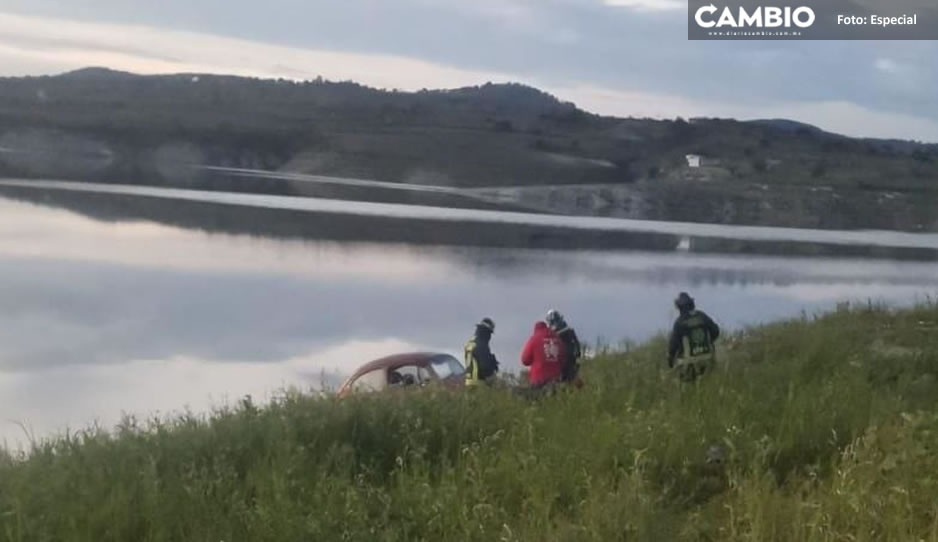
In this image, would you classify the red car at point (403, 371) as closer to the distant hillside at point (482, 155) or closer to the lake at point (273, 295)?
the lake at point (273, 295)

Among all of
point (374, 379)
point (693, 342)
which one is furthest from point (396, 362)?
point (693, 342)

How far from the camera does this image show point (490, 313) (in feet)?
84.1

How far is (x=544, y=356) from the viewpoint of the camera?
12.2 m

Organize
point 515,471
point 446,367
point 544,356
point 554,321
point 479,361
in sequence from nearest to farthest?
point 515,471 → point 544,356 → point 554,321 → point 479,361 → point 446,367

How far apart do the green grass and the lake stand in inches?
237

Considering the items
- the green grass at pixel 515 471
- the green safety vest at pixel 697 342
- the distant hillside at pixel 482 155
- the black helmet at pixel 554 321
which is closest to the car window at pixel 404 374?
the black helmet at pixel 554 321

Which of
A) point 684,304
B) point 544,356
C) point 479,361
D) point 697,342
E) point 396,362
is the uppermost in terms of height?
point 684,304

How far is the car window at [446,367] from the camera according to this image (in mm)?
14869

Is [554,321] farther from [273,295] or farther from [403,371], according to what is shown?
[273,295]

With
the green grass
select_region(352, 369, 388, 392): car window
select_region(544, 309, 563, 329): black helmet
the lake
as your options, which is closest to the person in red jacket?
select_region(544, 309, 563, 329): black helmet

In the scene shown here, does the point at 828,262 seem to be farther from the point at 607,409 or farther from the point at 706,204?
the point at 607,409

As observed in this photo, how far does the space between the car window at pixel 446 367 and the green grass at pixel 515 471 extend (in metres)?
5.95

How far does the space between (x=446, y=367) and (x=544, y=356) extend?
316 cm

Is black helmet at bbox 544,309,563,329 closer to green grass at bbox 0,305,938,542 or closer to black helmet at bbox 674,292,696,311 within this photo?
black helmet at bbox 674,292,696,311
